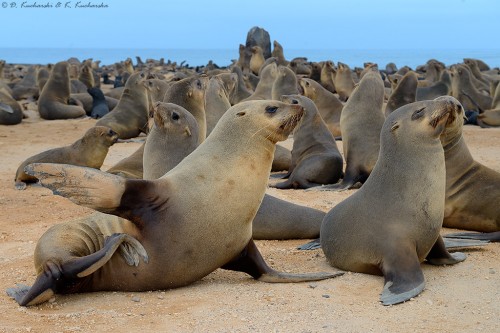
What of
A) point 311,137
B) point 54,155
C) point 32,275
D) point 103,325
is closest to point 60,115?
point 54,155

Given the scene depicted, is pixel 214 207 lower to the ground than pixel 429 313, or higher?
higher

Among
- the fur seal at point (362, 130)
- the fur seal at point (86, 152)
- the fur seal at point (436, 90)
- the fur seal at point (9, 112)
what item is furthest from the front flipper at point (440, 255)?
the fur seal at point (9, 112)

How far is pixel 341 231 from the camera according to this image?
5.10m

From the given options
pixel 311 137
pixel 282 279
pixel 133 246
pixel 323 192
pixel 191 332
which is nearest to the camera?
pixel 191 332

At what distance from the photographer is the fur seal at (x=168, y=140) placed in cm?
599

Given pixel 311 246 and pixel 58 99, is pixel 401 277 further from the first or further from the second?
pixel 58 99

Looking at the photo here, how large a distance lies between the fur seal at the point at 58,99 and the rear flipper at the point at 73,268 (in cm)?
1293

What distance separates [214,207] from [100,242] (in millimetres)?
757

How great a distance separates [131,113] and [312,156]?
5242mm

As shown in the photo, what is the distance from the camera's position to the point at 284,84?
13.7 metres

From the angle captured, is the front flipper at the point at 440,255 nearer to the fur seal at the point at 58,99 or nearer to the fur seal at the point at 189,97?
the fur seal at the point at 189,97

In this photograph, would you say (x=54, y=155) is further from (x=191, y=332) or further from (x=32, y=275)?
(x=191, y=332)

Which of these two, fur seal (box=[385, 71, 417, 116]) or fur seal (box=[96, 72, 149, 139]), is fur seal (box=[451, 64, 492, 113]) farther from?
fur seal (box=[96, 72, 149, 139])

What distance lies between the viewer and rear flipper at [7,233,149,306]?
4137 millimetres
